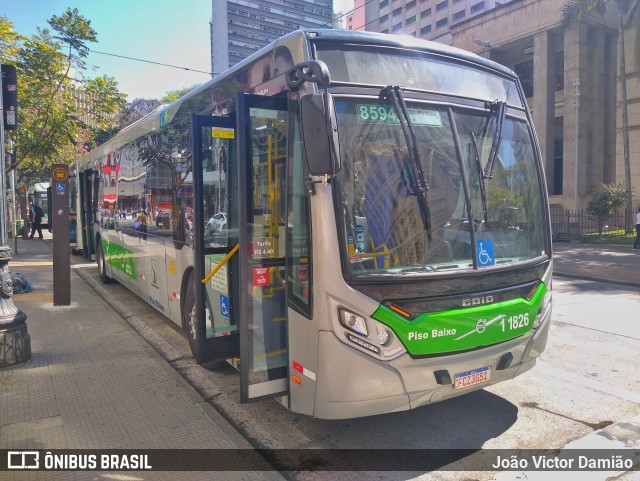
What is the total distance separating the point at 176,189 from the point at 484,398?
4.16 m

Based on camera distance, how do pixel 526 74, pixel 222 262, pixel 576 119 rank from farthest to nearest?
pixel 526 74 < pixel 576 119 < pixel 222 262

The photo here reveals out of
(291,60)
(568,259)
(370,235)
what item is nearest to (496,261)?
(370,235)

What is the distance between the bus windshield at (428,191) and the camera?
11.8 feet

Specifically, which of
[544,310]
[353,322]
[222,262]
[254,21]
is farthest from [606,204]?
[254,21]

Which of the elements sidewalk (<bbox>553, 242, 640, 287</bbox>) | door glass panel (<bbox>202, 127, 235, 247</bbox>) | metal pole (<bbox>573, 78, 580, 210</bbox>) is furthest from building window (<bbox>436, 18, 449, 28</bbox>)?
door glass panel (<bbox>202, 127, 235, 247</bbox>)

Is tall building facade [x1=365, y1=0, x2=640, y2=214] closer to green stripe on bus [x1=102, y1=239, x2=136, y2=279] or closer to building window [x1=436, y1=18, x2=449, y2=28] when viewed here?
green stripe on bus [x1=102, y1=239, x2=136, y2=279]

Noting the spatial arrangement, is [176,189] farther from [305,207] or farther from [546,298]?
[546,298]

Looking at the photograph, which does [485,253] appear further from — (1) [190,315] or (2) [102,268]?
(2) [102,268]

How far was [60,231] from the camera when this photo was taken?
8.51 meters

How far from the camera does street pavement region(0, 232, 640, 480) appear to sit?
399 cm

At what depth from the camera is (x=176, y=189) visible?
20.1 ft

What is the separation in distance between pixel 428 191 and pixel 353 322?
1131mm

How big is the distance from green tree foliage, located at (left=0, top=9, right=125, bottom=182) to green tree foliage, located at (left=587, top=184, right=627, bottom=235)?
20.8m

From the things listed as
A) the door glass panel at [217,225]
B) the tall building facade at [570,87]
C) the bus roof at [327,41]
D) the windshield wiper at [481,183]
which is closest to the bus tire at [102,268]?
the bus roof at [327,41]
